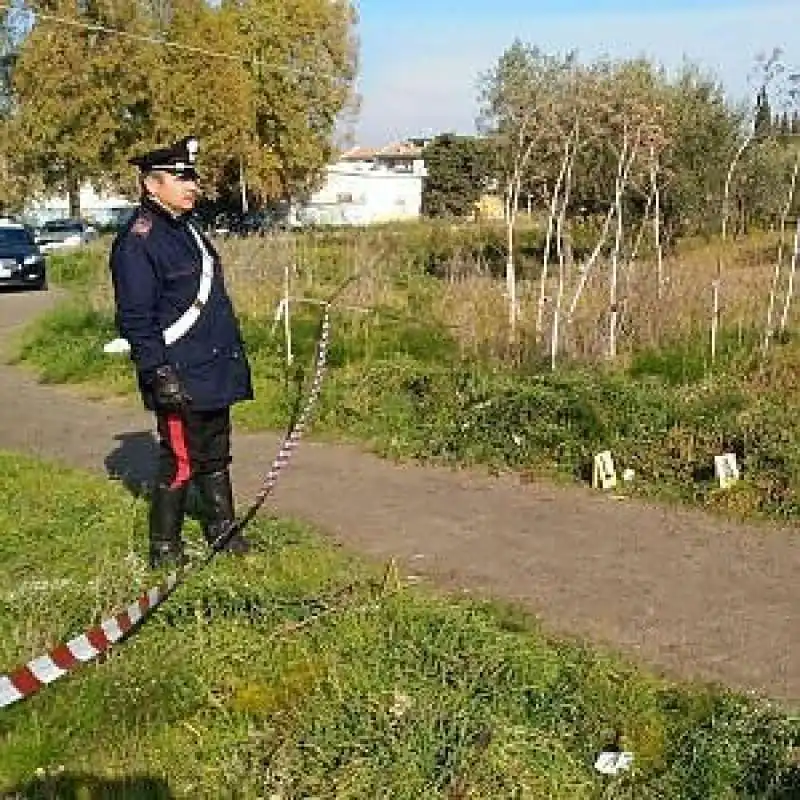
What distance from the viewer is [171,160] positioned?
6.05m

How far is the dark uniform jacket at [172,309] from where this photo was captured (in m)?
6.11

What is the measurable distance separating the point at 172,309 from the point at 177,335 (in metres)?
0.14

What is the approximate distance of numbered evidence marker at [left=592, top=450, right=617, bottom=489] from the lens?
7.83 metres

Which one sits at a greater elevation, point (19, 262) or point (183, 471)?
point (183, 471)

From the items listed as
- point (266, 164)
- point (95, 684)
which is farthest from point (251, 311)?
point (266, 164)

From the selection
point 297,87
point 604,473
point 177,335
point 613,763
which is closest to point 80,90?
point 297,87

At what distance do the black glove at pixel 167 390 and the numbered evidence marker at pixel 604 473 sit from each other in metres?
2.87

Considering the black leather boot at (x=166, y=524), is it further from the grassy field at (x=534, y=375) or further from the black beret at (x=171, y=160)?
the grassy field at (x=534, y=375)

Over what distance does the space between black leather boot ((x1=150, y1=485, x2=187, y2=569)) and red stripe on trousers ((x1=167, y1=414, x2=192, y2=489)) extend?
0.15ft

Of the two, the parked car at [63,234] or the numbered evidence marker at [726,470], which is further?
the parked car at [63,234]

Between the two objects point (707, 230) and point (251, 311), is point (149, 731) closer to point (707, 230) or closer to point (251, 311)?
point (251, 311)

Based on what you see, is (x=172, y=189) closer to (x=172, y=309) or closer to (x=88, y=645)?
(x=172, y=309)

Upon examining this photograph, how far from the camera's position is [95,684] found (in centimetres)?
486

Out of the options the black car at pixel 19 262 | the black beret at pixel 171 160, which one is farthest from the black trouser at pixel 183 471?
the black car at pixel 19 262
